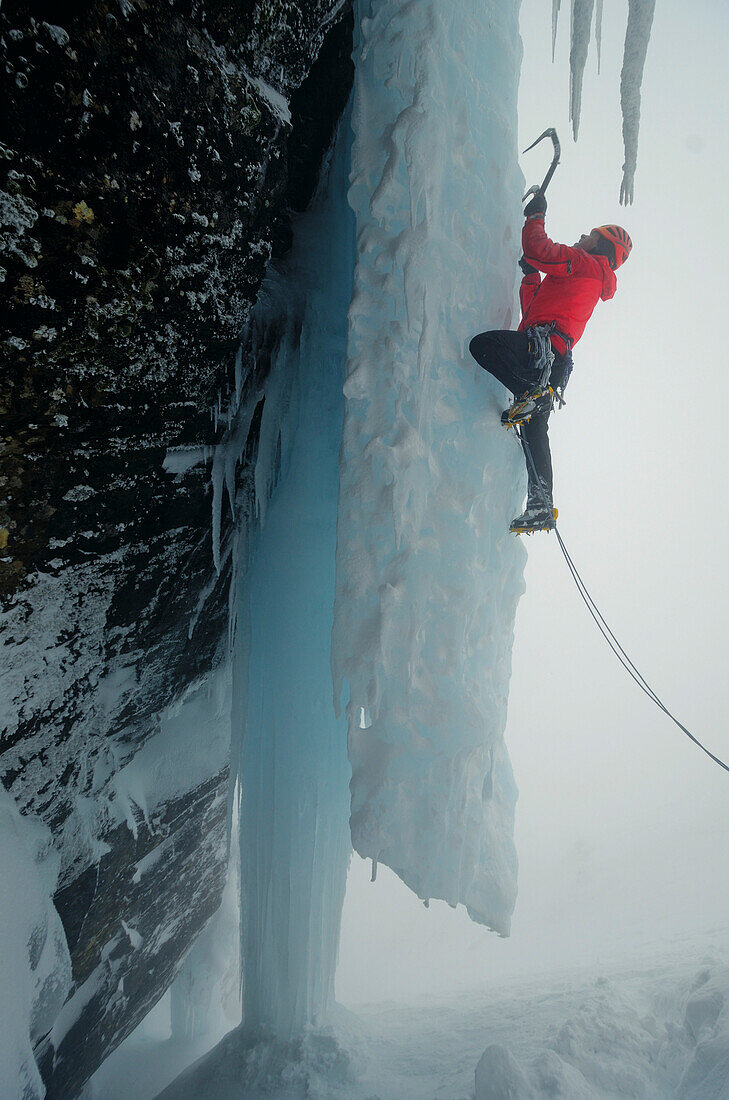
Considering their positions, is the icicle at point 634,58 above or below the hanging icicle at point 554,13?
below

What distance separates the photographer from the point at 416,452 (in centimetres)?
255

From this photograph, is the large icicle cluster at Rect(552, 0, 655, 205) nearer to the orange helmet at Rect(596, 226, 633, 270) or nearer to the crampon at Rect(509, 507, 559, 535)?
the orange helmet at Rect(596, 226, 633, 270)

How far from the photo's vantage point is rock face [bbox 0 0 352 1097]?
1.62 m

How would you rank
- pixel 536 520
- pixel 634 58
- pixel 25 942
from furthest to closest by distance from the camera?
1. pixel 634 58
2. pixel 536 520
3. pixel 25 942

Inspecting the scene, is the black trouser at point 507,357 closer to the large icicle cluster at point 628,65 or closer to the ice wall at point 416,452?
the ice wall at point 416,452

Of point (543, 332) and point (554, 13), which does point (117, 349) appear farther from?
point (554, 13)

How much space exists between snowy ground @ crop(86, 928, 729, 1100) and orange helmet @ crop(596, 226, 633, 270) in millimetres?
5070

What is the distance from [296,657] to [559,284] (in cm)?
305

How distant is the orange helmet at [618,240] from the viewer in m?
2.93

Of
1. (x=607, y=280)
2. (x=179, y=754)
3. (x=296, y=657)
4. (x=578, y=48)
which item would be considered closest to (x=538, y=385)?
(x=607, y=280)

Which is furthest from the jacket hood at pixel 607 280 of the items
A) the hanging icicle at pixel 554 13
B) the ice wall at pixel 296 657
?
the hanging icicle at pixel 554 13

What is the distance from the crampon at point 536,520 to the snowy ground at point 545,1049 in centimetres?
356

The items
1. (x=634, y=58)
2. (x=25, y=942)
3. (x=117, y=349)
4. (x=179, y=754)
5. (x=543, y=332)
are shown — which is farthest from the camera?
(x=179, y=754)

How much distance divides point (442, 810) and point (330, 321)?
126 inches
